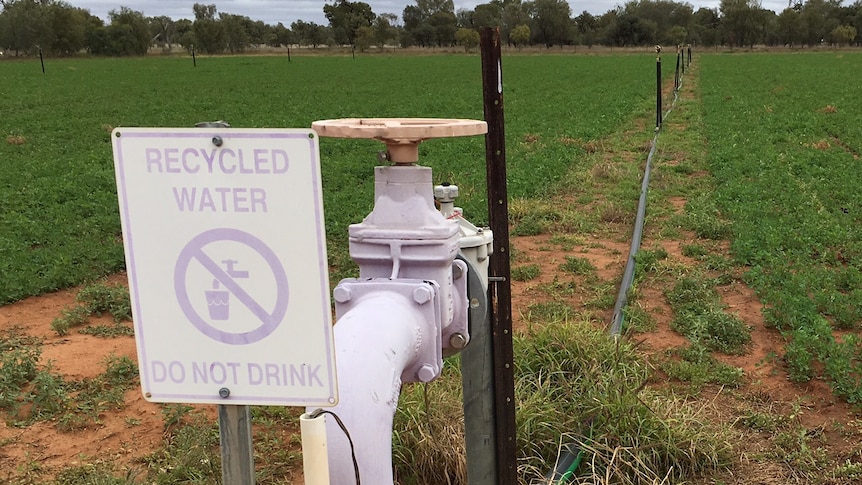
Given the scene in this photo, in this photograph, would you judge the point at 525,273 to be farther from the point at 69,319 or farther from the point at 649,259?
the point at 69,319

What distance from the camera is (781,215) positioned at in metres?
7.85

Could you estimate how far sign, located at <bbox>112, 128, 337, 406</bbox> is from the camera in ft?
3.97

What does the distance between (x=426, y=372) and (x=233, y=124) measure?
56.9ft

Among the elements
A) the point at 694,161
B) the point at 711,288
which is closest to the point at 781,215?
the point at 711,288

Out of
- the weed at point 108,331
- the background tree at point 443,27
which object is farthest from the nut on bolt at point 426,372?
the background tree at point 443,27

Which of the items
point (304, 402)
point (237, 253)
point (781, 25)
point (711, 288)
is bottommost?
point (711, 288)

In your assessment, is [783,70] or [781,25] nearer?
[783,70]

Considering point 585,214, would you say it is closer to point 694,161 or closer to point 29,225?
point 694,161

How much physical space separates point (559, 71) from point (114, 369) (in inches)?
1583

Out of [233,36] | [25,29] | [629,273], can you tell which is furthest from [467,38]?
[629,273]

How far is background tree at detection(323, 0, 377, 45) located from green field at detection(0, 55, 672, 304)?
64541 mm

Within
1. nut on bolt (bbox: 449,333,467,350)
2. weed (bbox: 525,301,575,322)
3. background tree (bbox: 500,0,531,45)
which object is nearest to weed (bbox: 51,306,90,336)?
weed (bbox: 525,301,575,322)

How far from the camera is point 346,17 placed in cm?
10406

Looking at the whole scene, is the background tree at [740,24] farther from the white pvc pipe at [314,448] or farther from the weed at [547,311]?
the white pvc pipe at [314,448]
